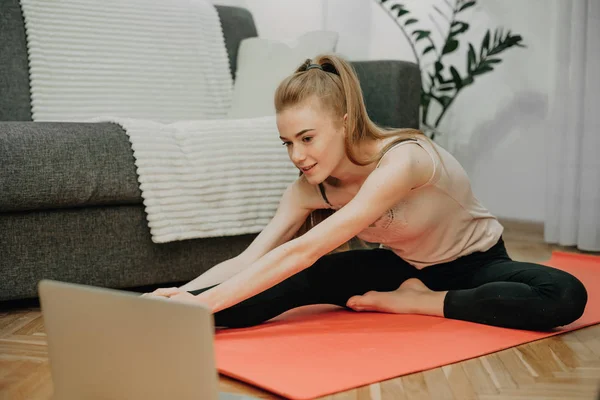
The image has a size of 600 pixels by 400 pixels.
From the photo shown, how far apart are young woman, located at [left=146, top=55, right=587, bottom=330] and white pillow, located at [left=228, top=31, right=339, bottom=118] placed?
2.74 feet

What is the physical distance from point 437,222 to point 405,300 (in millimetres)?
185

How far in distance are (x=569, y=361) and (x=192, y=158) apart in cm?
104

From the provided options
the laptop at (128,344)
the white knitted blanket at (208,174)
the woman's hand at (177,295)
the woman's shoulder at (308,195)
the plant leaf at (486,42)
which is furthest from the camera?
the plant leaf at (486,42)

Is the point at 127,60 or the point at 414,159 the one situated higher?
the point at 127,60

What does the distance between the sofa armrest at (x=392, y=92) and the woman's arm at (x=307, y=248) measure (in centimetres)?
81

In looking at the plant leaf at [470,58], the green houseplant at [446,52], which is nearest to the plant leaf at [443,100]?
the green houseplant at [446,52]

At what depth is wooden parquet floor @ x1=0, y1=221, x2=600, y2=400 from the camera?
1.11 meters

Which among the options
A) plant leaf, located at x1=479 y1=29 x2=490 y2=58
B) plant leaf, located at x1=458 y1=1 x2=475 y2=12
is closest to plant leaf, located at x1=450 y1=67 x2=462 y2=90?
plant leaf, located at x1=479 y1=29 x2=490 y2=58

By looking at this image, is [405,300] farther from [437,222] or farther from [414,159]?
[414,159]

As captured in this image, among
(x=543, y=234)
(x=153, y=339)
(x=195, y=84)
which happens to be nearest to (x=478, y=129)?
(x=543, y=234)

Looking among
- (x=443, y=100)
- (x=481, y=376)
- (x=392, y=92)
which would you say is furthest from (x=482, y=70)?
(x=481, y=376)

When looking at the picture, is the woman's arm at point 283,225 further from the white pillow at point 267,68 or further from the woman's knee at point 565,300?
the white pillow at point 267,68

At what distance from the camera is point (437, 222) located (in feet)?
5.07

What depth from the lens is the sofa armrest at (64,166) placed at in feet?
5.41
